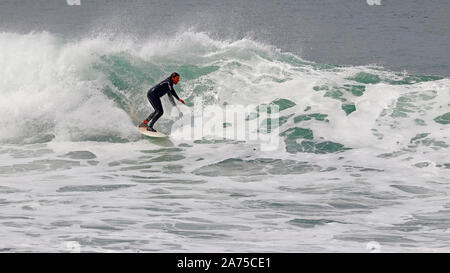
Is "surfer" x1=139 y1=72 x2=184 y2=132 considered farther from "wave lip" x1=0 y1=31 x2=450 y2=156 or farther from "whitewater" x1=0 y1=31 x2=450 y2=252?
"wave lip" x1=0 y1=31 x2=450 y2=156

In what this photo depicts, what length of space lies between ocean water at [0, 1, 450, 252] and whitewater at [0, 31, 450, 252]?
1.8 inches

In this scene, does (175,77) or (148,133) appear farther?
(148,133)

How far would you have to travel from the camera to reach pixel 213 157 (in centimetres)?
1472

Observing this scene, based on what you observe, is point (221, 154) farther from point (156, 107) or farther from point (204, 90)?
point (204, 90)

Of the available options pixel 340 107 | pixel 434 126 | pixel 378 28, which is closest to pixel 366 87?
pixel 340 107

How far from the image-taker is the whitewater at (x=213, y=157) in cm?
941

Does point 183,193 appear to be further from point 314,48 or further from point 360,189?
point 314,48

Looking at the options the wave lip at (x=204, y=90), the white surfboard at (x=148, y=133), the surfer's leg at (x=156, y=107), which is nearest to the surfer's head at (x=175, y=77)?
the surfer's leg at (x=156, y=107)

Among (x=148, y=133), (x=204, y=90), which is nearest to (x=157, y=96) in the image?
(x=148, y=133)

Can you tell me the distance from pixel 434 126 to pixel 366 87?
3209 mm

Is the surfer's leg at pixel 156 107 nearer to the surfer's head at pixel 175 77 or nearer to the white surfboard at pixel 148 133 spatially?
the white surfboard at pixel 148 133

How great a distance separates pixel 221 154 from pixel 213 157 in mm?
279

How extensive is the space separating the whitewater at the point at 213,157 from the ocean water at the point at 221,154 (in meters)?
0.05

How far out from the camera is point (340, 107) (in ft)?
58.0
